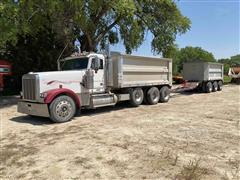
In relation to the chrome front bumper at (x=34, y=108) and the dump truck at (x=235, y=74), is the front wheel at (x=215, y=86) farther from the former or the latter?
the chrome front bumper at (x=34, y=108)

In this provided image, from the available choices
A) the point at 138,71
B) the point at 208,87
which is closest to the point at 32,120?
the point at 138,71

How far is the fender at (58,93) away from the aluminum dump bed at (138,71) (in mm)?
2278

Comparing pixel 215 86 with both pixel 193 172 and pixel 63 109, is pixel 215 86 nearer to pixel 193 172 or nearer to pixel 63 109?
pixel 63 109

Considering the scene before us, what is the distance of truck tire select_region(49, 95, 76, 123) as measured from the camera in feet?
31.3

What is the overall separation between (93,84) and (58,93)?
72.0 inches

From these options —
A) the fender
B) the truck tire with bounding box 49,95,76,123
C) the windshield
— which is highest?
the windshield

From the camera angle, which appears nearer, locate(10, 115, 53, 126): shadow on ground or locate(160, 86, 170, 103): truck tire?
locate(10, 115, 53, 126): shadow on ground

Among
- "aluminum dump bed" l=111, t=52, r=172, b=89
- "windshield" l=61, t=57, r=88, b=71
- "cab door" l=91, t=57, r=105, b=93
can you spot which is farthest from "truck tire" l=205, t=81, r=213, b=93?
"windshield" l=61, t=57, r=88, b=71

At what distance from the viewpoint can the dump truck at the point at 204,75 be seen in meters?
20.6

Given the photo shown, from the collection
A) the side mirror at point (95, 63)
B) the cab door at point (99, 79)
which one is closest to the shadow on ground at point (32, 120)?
the cab door at point (99, 79)

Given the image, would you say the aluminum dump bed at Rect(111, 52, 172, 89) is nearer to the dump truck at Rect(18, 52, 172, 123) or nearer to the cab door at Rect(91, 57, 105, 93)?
the dump truck at Rect(18, 52, 172, 123)

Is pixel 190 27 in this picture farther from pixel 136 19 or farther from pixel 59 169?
pixel 59 169

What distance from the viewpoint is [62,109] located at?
32.1 feet

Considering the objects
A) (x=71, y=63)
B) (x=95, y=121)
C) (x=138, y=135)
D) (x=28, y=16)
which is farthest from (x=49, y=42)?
(x=138, y=135)
